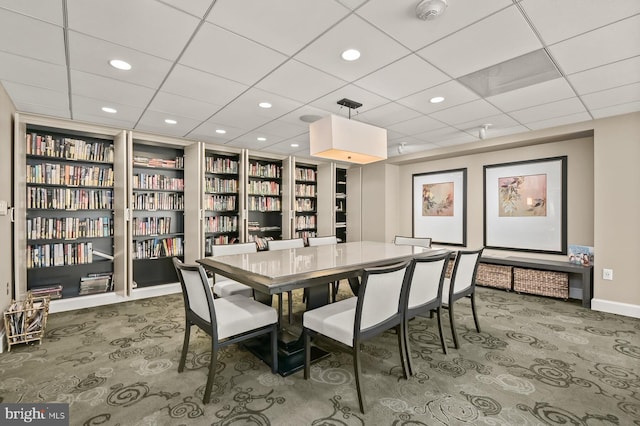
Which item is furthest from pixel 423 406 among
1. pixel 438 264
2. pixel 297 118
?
pixel 297 118

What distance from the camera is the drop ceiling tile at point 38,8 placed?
5.38ft

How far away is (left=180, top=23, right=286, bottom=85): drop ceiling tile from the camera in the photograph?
6.59 ft

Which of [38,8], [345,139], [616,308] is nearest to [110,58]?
[38,8]

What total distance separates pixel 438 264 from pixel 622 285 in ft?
9.80

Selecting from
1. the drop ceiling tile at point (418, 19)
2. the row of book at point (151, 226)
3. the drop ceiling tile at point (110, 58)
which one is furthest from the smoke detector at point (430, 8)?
the row of book at point (151, 226)

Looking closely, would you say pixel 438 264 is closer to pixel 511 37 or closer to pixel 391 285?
pixel 391 285

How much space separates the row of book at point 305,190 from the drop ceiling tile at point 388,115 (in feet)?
9.00

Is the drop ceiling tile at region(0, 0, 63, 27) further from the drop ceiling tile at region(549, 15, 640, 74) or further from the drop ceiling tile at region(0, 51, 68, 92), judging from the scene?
the drop ceiling tile at region(549, 15, 640, 74)

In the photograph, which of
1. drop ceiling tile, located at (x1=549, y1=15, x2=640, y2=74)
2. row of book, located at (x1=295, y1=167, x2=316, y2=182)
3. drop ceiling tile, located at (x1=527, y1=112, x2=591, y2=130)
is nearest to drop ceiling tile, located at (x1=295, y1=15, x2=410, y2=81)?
drop ceiling tile, located at (x1=549, y1=15, x2=640, y2=74)

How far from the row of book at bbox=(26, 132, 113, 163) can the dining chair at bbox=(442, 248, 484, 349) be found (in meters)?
4.70

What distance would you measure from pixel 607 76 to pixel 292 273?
3225mm

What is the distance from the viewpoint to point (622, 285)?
365cm

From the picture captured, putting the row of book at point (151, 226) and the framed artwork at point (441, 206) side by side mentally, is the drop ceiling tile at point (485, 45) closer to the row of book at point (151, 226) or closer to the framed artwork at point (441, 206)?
the framed artwork at point (441, 206)

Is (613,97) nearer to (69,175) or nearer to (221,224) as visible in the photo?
(221,224)
